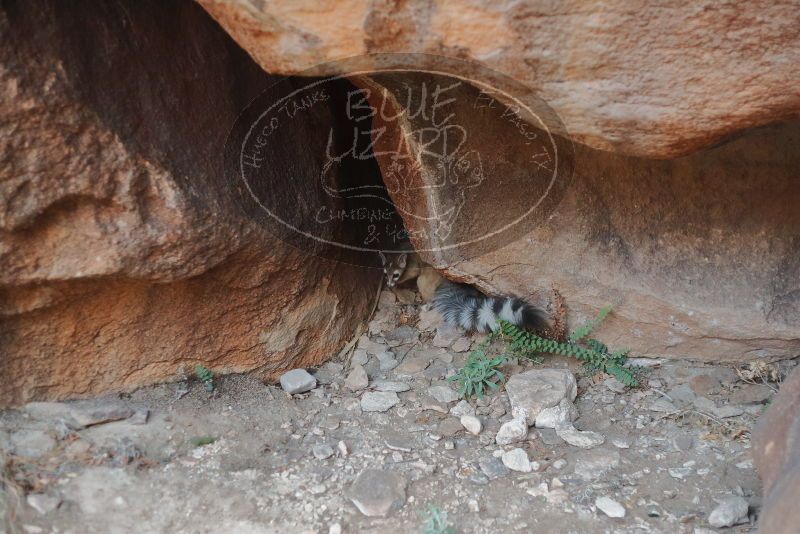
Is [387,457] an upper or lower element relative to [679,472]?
lower

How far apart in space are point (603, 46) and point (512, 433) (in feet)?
4.16

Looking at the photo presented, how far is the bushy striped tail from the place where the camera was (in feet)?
8.75

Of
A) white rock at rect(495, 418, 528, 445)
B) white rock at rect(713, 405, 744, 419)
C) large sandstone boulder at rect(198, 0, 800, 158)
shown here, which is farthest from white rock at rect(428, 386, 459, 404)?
large sandstone boulder at rect(198, 0, 800, 158)

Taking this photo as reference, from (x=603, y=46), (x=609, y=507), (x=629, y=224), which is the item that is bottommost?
(x=609, y=507)

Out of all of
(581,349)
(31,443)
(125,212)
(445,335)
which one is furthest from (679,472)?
(31,443)

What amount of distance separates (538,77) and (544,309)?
1232 millimetres

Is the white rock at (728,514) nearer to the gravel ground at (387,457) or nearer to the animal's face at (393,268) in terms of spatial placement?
the gravel ground at (387,457)

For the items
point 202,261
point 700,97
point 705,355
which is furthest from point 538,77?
point 705,355

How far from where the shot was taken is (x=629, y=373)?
2.55 metres

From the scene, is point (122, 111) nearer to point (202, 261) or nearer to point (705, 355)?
point (202, 261)

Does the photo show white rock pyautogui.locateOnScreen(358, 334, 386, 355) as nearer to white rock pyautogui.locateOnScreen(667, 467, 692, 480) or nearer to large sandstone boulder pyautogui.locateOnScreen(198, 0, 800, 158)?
white rock pyautogui.locateOnScreen(667, 467, 692, 480)

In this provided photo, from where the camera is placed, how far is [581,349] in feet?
8.55

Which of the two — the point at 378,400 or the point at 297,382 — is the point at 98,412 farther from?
the point at 378,400

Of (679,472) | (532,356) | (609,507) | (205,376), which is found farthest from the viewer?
(532,356)
